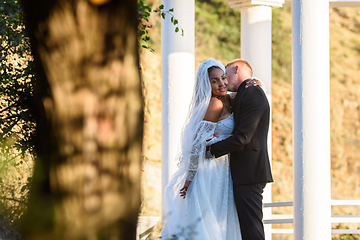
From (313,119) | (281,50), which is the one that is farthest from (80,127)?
(281,50)

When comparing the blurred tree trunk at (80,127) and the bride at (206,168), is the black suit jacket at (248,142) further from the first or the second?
the blurred tree trunk at (80,127)

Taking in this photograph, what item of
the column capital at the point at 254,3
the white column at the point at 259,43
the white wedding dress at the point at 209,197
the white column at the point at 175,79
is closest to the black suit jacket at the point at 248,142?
the white wedding dress at the point at 209,197

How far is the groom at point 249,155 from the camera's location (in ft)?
23.1

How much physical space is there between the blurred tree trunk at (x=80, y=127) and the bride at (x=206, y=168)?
16.6ft

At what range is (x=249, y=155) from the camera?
23.9ft

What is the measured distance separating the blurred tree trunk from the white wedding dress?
4996 millimetres

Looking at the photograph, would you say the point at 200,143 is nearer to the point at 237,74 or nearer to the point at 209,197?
the point at 209,197

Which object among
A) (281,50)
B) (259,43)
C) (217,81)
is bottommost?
(217,81)

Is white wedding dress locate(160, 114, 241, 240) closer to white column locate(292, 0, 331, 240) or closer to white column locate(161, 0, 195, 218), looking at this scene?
white column locate(292, 0, 331, 240)

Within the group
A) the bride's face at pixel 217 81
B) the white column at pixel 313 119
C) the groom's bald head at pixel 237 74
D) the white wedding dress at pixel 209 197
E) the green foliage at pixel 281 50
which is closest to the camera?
the white wedding dress at pixel 209 197

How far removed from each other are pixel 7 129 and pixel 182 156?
331 cm

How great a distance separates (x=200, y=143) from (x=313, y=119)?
2045mm

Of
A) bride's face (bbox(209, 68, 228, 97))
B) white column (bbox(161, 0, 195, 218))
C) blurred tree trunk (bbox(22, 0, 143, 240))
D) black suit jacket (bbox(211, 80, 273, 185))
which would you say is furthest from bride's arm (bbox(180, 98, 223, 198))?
blurred tree trunk (bbox(22, 0, 143, 240))

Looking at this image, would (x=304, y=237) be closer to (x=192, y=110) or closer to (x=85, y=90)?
(x=192, y=110)
